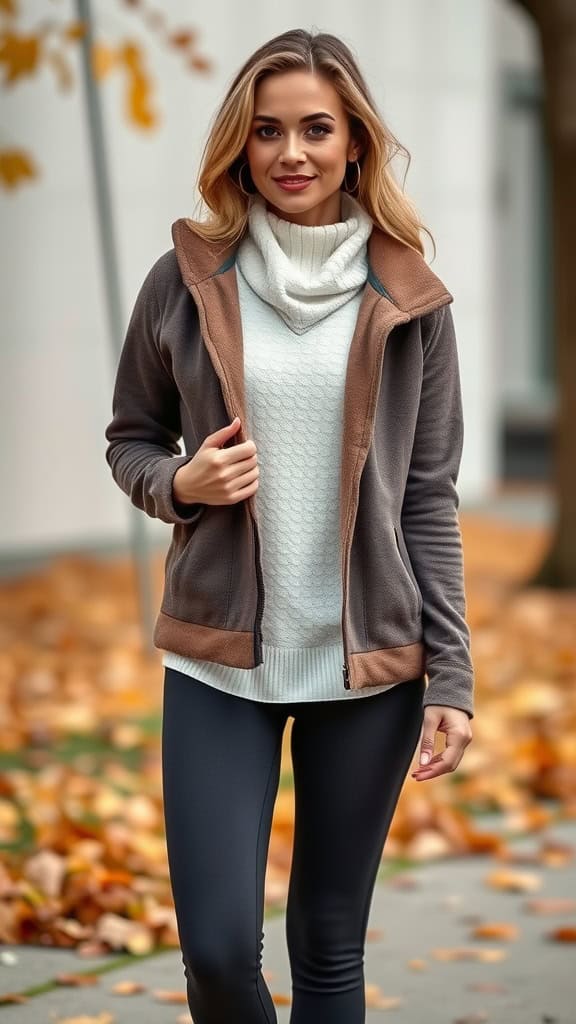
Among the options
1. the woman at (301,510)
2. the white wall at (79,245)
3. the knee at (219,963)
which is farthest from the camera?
the white wall at (79,245)

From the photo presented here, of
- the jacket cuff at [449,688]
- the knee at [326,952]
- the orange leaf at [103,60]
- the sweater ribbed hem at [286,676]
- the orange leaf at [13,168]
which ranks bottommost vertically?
the knee at [326,952]

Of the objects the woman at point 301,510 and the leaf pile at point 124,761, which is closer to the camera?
the woman at point 301,510

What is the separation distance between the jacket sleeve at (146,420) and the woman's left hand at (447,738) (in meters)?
0.50

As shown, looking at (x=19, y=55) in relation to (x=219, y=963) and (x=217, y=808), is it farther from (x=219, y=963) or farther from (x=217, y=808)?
(x=219, y=963)

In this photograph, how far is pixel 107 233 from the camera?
6434 millimetres

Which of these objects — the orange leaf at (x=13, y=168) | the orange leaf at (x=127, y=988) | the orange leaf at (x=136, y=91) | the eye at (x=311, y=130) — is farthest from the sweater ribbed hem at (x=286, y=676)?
the orange leaf at (x=13, y=168)

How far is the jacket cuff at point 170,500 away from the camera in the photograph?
243 cm

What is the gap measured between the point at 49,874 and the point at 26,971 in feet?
1.29

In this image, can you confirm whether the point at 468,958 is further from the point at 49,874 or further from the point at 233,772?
the point at 233,772

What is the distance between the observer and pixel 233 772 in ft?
7.93

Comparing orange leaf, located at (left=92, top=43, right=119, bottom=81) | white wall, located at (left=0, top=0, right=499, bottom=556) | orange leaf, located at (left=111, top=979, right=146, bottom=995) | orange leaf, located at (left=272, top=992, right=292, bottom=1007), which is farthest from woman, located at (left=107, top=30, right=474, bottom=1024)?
white wall, located at (left=0, top=0, right=499, bottom=556)

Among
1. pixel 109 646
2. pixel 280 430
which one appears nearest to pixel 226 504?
pixel 280 430

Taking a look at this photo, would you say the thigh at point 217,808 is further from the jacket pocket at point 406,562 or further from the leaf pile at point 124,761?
the leaf pile at point 124,761

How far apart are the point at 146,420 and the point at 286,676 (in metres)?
0.50
